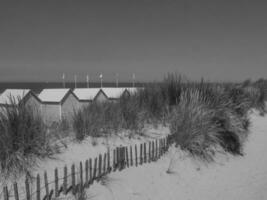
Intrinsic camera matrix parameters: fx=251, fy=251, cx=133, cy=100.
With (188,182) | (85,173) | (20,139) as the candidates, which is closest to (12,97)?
(20,139)

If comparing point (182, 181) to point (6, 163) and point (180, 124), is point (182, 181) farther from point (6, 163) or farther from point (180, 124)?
point (6, 163)

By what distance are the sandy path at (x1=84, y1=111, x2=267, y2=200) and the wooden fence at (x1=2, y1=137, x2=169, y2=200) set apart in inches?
7.6

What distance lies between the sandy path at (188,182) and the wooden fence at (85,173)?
192mm

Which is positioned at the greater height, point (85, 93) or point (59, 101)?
point (85, 93)

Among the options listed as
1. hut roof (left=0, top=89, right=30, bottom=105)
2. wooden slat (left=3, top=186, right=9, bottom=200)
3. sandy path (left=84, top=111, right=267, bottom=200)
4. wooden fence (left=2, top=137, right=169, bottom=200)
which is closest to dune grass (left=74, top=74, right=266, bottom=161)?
sandy path (left=84, top=111, right=267, bottom=200)

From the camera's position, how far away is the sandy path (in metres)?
5.34

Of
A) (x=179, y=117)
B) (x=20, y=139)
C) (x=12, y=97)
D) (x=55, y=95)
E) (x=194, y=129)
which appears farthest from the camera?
(x=55, y=95)

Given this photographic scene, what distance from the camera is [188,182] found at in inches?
255

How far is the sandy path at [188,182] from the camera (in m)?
5.34

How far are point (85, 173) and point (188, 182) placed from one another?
2849 millimetres

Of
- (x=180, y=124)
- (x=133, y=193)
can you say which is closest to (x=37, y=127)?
(x=133, y=193)

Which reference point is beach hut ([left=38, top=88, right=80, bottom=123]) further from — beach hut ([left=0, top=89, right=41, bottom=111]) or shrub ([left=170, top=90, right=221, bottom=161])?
shrub ([left=170, top=90, right=221, bottom=161])

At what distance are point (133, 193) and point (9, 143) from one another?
2650mm

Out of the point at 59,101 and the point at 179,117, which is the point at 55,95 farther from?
the point at 179,117
